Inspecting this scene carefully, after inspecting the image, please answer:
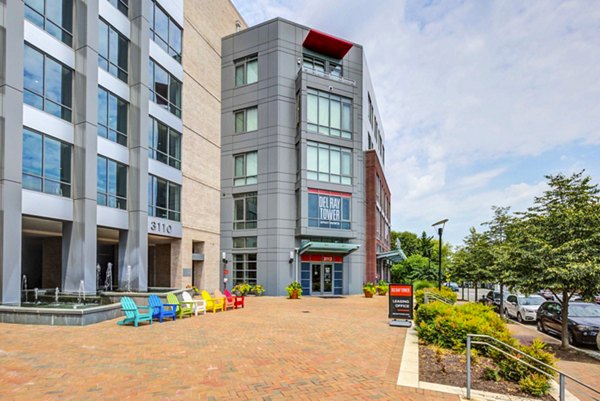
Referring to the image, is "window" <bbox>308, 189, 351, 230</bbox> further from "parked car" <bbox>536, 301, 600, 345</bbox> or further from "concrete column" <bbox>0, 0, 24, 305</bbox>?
"concrete column" <bbox>0, 0, 24, 305</bbox>

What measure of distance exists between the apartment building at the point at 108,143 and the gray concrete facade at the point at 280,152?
2.05 m

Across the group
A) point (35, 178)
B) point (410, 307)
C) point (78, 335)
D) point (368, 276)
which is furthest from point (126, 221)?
point (368, 276)

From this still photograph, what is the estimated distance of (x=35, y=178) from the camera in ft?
53.9

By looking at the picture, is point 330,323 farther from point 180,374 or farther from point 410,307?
point 180,374

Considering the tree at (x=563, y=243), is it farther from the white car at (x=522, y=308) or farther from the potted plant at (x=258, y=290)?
the potted plant at (x=258, y=290)

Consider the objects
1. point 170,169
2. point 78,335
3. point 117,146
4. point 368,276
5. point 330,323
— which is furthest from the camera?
point 368,276

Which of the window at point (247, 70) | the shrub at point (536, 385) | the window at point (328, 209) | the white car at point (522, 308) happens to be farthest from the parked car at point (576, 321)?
the window at point (247, 70)

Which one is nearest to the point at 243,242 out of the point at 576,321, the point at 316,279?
the point at 316,279

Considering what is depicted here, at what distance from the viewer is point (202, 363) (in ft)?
28.3

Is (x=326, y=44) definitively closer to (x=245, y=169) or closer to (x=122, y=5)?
(x=245, y=169)

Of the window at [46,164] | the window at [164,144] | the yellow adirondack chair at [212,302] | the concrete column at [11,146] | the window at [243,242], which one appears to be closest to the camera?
the concrete column at [11,146]

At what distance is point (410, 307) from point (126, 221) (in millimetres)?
14632

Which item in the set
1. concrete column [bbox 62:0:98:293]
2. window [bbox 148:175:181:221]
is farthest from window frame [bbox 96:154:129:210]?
window [bbox 148:175:181:221]

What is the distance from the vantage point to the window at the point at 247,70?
3153cm
